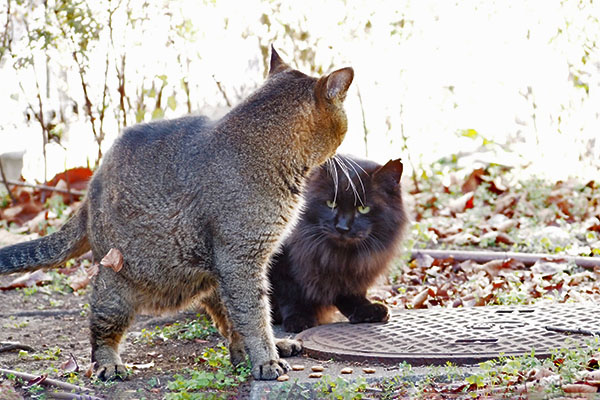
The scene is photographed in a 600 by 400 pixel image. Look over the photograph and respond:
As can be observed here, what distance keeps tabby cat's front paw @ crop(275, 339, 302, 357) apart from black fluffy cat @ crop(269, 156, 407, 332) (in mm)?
528

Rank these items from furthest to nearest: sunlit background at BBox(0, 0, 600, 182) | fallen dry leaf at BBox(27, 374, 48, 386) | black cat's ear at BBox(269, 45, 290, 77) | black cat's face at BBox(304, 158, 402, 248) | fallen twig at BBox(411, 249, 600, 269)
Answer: sunlit background at BBox(0, 0, 600, 182), fallen twig at BBox(411, 249, 600, 269), black cat's face at BBox(304, 158, 402, 248), black cat's ear at BBox(269, 45, 290, 77), fallen dry leaf at BBox(27, 374, 48, 386)

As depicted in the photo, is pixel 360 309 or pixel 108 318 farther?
pixel 360 309

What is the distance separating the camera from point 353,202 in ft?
15.9

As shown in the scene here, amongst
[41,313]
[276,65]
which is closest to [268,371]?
[276,65]

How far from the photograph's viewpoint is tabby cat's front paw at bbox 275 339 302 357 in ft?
13.9

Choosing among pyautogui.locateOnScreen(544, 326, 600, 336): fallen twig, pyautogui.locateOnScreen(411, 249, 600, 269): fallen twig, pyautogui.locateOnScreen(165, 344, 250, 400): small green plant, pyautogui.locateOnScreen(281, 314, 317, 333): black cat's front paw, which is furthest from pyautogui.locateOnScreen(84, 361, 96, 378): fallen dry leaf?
pyautogui.locateOnScreen(411, 249, 600, 269): fallen twig

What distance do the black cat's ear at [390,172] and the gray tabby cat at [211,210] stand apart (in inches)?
26.5

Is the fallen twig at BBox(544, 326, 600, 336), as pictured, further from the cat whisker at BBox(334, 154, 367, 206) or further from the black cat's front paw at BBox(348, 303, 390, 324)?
the cat whisker at BBox(334, 154, 367, 206)

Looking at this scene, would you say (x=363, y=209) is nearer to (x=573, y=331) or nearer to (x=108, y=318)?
(x=573, y=331)

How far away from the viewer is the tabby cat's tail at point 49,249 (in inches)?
171

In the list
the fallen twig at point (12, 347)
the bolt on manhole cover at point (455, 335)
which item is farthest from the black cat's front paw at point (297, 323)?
the fallen twig at point (12, 347)

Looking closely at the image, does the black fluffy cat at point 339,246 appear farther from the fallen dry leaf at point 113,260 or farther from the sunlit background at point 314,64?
the sunlit background at point 314,64

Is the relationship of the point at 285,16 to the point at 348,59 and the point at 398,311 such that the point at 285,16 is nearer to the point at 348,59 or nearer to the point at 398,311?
the point at 348,59

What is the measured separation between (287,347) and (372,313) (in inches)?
28.0
